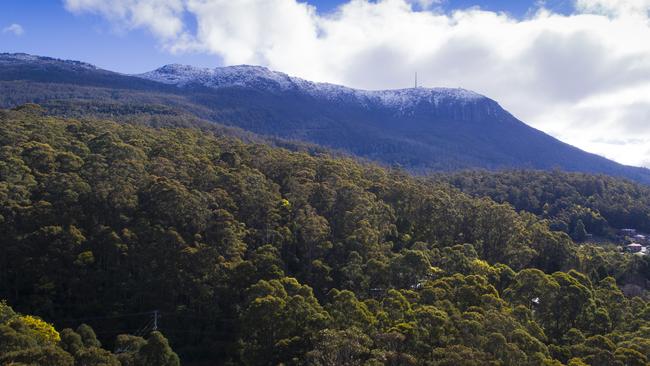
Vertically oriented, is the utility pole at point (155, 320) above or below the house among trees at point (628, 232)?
below

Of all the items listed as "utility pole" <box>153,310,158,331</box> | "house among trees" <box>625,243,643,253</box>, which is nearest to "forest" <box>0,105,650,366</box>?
"utility pole" <box>153,310,158,331</box>

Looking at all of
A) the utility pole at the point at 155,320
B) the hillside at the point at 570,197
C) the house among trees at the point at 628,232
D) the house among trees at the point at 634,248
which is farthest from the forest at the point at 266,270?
the house among trees at the point at 628,232

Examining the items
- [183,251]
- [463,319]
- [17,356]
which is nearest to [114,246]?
[183,251]

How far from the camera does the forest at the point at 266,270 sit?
26984 mm

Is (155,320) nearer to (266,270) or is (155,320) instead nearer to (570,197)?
(266,270)

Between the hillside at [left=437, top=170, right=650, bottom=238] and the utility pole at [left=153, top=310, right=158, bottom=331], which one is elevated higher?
the hillside at [left=437, top=170, right=650, bottom=238]

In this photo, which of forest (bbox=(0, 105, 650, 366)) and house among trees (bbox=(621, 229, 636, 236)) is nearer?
forest (bbox=(0, 105, 650, 366))

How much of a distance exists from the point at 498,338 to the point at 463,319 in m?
2.77

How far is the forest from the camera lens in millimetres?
26984

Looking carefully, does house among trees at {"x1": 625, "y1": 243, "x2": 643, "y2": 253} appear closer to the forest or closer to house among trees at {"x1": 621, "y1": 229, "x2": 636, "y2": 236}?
house among trees at {"x1": 621, "y1": 229, "x2": 636, "y2": 236}

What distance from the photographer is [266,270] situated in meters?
37.2

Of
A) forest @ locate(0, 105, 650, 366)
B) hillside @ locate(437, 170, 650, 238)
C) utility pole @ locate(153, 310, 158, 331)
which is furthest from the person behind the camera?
hillside @ locate(437, 170, 650, 238)

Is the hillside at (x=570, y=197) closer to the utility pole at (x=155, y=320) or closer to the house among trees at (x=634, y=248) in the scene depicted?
the house among trees at (x=634, y=248)

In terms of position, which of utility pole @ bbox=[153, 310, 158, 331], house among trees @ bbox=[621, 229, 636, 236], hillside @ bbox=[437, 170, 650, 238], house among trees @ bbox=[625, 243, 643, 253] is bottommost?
utility pole @ bbox=[153, 310, 158, 331]
